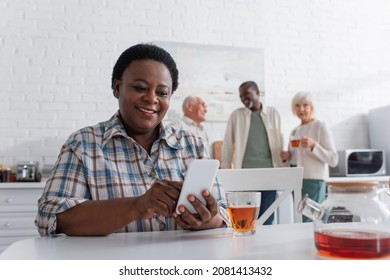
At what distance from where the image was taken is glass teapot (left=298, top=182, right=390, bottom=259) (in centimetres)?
71

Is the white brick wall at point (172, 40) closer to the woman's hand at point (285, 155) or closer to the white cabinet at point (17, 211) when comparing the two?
the white cabinet at point (17, 211)

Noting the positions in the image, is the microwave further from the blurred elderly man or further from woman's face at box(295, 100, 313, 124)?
the blurred elderly man

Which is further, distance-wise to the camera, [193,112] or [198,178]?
[193,112]

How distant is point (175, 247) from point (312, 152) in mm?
2348

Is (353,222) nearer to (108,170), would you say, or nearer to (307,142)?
(108,170)

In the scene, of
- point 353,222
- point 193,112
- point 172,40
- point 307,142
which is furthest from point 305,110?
point 353,222

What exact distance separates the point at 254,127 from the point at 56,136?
1540 millimetres

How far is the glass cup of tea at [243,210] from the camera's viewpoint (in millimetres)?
966

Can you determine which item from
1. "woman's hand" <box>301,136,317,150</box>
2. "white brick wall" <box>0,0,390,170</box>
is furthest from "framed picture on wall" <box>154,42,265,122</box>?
"woman's hand" <box>301,136,317,150</box>

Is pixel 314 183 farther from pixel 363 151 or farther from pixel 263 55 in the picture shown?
pixel 263 55

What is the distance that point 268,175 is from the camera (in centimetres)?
152

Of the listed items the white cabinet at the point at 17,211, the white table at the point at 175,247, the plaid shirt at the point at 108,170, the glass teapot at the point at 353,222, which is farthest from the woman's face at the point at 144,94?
the white cabinet at the point at 17,211

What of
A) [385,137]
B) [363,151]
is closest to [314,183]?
[363,151]

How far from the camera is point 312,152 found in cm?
305
